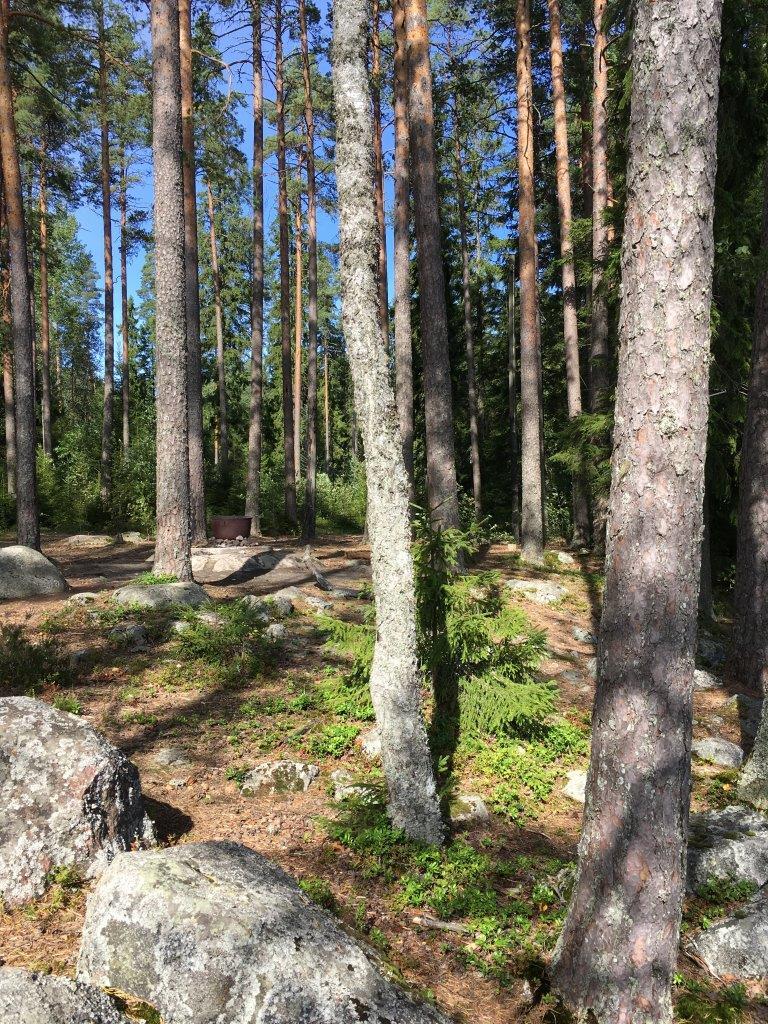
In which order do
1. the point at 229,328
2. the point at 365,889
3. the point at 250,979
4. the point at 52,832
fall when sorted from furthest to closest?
1. the point at 229,328
2. the point at 365,889
3. the point at 52,832
4. the point at 250,979

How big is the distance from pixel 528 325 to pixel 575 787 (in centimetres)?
1037

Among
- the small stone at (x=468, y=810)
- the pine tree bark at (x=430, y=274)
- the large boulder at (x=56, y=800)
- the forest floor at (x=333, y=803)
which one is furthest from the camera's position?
the pine tree bark at (x=430, y=274)

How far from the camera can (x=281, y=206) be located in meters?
19.2

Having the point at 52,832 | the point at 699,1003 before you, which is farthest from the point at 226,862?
the point at 699,1003

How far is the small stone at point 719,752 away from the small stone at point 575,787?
1.54 m

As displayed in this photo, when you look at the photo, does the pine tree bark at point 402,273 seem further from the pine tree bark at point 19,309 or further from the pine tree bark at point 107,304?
the pine tree bark at point 107,304

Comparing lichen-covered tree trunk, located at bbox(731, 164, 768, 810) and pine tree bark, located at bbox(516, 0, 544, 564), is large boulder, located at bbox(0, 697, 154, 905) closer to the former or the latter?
lichen-covered tree trunk, located at bbox(731, 164, 768, 810)

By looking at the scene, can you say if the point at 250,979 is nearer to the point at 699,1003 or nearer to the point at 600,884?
the point at 600,884

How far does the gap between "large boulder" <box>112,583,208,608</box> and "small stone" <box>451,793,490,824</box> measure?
5.14m

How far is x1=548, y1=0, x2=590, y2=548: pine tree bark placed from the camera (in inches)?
583

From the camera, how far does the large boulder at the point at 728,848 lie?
185 inches

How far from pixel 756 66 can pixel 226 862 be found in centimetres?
1149

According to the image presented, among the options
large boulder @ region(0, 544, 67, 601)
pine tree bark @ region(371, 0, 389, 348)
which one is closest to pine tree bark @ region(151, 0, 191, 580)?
large boulder @ region(0, 544, 67, 601)

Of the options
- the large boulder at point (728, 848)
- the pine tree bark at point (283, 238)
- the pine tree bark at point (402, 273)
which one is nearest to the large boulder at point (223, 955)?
the large boulder at point (728, 848)
